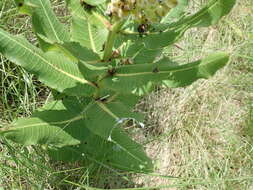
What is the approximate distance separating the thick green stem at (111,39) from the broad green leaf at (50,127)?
0.30 meters

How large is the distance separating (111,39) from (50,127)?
47 centimetres

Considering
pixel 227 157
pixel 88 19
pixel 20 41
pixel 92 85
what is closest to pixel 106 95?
pixel 92 85

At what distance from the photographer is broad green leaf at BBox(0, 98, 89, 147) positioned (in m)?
1.78

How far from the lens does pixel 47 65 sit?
1.69 meters

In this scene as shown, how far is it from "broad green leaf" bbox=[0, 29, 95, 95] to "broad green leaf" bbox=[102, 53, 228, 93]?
0.14 meters

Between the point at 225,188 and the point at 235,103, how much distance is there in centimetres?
66

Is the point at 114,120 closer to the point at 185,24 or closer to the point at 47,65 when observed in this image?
the point at 47,65

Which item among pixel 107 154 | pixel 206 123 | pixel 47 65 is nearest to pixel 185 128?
pixel 206 123

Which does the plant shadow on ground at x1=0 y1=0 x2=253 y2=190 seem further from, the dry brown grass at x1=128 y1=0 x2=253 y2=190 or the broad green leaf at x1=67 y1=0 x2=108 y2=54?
the broad green leaf at x1=67 y1=0 x2=108 y2=54

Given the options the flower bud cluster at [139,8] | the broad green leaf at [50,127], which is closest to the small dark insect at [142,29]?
the flower bud cluster at [139,8]

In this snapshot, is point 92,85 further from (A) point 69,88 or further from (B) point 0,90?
(B) point 0,90

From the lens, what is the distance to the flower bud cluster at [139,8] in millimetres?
1460

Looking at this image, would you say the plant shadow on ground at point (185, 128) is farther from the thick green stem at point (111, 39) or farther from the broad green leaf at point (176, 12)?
the thick green stem at point (111, 39)

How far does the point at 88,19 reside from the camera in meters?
1.79
